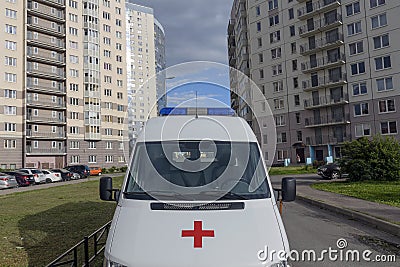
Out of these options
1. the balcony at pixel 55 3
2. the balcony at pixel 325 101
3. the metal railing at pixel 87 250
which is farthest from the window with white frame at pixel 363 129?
the balcony at pixel 55 3

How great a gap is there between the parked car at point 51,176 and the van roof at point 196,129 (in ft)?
128

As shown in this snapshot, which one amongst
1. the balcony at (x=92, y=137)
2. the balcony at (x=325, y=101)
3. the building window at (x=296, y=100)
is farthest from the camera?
the balcony at (x=92, y=137)

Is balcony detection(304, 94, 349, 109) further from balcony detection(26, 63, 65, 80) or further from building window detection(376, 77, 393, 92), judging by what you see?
balcony detection(26, 63, 65, 80)

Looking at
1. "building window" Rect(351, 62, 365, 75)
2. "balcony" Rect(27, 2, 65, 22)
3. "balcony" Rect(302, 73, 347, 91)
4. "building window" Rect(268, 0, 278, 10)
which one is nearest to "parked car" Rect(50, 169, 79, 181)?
"balcony" Rect(27, 2, 65, 22)

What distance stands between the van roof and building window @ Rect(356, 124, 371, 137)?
50.5m

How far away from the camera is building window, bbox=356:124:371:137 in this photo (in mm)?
50688

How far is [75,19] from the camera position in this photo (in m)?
67.1

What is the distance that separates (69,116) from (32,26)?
15431 millimetres

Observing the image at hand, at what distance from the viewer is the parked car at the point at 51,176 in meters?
40.7

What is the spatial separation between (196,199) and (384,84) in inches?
2025

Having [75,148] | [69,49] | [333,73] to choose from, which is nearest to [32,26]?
[69,49]

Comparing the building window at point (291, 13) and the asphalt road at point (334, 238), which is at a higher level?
the building window at point (291, 13)

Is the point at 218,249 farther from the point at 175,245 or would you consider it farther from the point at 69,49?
the point at 69,49

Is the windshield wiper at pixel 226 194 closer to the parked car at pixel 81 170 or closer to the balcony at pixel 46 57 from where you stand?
the parked car at pixel 81 170
